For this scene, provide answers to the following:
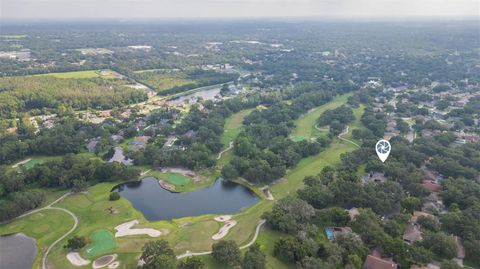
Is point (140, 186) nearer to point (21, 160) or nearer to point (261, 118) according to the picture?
point (21, 160)

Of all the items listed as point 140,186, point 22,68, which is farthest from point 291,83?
point 22,68

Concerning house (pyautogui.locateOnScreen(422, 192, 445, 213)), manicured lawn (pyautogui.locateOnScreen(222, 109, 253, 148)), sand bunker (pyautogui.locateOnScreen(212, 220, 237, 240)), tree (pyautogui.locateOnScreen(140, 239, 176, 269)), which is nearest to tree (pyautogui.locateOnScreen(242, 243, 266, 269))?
sand bunker (pyautogui.locateOnScreen(212, 220, 237, 240))

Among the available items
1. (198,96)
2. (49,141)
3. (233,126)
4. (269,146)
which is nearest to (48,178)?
(49,141)

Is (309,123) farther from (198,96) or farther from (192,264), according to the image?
(192,264)

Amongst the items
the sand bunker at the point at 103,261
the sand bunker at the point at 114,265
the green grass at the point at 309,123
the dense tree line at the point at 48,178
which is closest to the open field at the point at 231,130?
the green grass at the point at 309,123

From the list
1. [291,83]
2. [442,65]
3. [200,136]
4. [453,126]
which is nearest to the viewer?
[200,136]

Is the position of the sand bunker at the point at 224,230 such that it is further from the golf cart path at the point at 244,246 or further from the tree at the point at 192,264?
the tree at the point at 192,264
